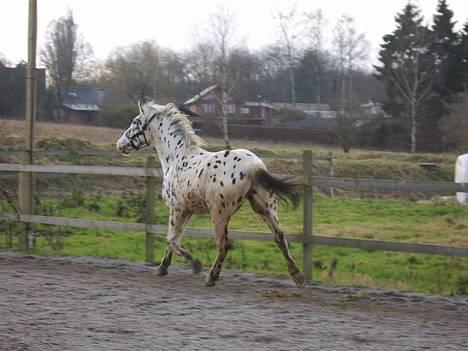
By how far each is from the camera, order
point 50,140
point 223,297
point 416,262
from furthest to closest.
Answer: point 50,140, point 416,262, point 223,297

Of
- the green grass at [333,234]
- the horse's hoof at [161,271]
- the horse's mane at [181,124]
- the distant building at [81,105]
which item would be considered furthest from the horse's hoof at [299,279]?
the distant building at [81,105]

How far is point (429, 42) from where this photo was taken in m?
43.6

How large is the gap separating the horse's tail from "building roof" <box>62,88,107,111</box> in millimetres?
33191

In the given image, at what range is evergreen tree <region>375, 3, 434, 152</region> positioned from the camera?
42062 millimetres

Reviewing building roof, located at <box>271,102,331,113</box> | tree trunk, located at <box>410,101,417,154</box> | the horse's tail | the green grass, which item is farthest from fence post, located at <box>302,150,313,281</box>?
building roof, located at <box>271,102,331,113</box>

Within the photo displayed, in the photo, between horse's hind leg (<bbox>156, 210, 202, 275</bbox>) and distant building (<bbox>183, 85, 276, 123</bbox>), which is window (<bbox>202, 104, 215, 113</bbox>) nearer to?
distant building (<bbox>183, 85, 276, 123</bbox>)

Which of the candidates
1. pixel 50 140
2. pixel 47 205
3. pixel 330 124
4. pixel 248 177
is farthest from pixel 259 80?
pixel 248 177

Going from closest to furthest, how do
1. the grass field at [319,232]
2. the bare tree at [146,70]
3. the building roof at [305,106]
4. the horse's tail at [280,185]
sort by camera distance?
1. the horse's tail at [280,185]
2. the grass field at [319,232]
3. the bare tree at [146,70]
4. the building roof at [305,106]

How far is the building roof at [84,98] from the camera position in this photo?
41.1 metres

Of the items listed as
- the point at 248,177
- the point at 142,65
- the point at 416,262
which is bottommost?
the point at 416,262

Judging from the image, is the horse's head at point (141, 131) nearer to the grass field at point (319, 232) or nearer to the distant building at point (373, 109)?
the grass field at point (319, 232)

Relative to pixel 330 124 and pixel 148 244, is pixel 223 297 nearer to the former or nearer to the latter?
pixel 148 244

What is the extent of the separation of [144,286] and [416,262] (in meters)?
4.72

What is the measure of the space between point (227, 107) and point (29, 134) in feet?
106
